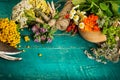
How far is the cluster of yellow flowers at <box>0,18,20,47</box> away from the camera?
163 centimetres

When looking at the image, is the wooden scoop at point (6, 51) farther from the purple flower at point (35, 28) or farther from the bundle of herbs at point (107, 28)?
the bundle of herbs at point (107, 28)

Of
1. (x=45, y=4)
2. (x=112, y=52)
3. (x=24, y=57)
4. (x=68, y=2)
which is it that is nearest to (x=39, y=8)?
(x=45, y=4)

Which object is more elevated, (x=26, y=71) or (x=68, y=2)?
(x=68, y=2)

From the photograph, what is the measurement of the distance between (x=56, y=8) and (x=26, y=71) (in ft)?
2.03

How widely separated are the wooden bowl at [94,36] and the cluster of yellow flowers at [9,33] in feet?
1.23

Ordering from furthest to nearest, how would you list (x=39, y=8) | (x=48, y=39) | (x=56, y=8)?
(x=56, y=8) < (x=39, y=8) < (x=48, y=39)

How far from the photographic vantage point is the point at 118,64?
1.62m

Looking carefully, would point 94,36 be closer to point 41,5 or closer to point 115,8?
point 115,8

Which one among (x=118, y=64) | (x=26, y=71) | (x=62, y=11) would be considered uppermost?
(x=62, y=11)

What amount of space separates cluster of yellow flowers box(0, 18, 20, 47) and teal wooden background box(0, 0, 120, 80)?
0.23 ft

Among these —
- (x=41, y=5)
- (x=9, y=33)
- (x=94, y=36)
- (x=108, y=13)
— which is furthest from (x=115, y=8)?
(x=9, y=33)

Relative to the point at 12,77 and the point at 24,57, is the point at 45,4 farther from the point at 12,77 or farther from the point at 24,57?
the point at 12,77

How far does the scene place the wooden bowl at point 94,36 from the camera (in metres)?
1.72

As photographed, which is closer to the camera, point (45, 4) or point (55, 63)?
point (55, 63)
